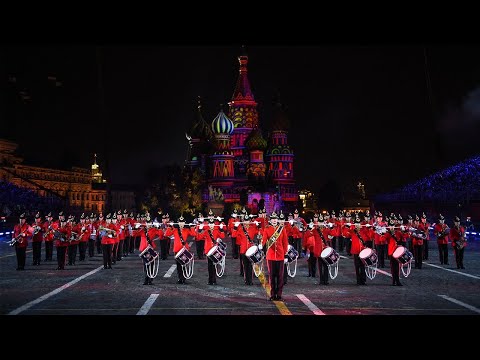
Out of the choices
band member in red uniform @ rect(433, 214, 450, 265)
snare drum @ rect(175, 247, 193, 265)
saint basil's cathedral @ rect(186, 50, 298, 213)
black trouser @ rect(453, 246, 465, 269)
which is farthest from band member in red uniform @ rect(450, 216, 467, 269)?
saint basil's cathedral @ rect(186, 50, 298, 213)

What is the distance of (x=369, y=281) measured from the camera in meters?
18.7

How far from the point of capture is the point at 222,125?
10406 centimetres

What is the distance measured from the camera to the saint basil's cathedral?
10012cm


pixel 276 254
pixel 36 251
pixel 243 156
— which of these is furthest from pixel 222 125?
pixel 276 254

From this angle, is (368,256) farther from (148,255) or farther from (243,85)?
(243,85)

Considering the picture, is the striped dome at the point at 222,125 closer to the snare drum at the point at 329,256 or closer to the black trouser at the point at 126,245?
the black trouser at the point at 126,245

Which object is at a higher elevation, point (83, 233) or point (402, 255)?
point (83, 233)

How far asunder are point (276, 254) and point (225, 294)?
6.81 feet

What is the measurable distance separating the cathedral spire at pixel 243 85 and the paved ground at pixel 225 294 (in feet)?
297
